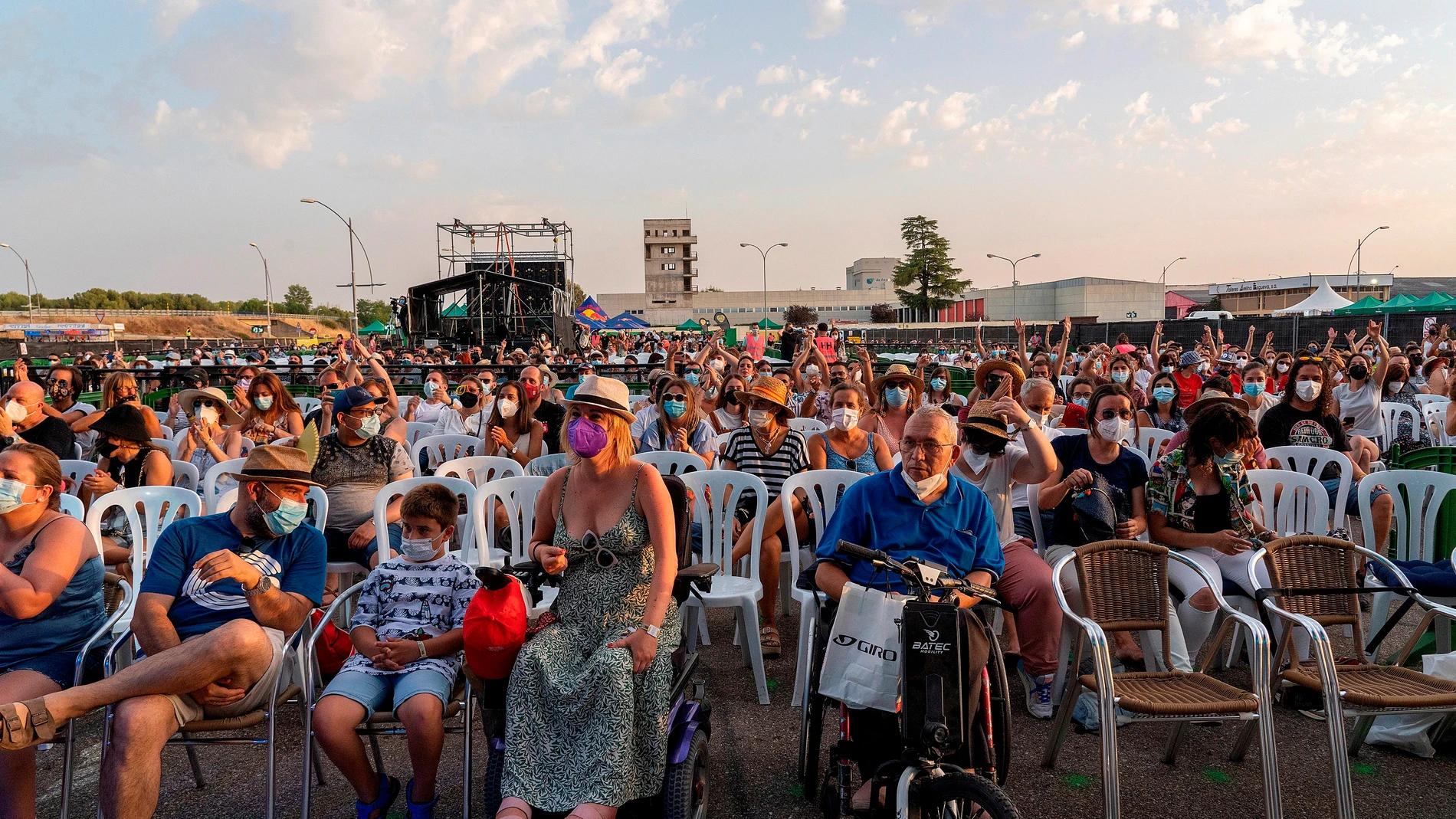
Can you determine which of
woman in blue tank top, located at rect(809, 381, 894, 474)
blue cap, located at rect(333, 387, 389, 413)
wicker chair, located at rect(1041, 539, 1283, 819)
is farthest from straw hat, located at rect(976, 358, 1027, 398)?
blue cap, located at rect(333, 387, 389, 413)

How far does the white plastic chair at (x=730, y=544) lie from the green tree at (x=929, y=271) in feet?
253

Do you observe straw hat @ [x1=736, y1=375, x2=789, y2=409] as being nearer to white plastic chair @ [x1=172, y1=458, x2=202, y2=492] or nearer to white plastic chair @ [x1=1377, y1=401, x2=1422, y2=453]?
white plastic chair @ [x1=172, y1=458, x2=202, y2=492]

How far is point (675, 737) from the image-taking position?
9.52 feet

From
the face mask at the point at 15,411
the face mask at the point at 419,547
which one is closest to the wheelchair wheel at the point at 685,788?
the face mask at the point at 419,547

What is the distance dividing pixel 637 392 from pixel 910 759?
32.2ft

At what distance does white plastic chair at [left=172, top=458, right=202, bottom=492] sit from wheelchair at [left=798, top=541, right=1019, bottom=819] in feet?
15.8

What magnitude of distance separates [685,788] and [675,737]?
0.55 ft

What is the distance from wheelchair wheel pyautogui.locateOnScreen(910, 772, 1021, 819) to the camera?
2338mm

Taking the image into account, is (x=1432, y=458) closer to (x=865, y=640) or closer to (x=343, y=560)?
(x=865, y=640)

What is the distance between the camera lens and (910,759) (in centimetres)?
259

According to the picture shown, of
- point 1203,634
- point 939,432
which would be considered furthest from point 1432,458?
point 939,432

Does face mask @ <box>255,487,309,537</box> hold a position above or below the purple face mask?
below

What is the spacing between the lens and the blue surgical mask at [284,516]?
323cm

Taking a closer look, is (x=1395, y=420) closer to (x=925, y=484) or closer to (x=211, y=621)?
(x=925, y=484)
